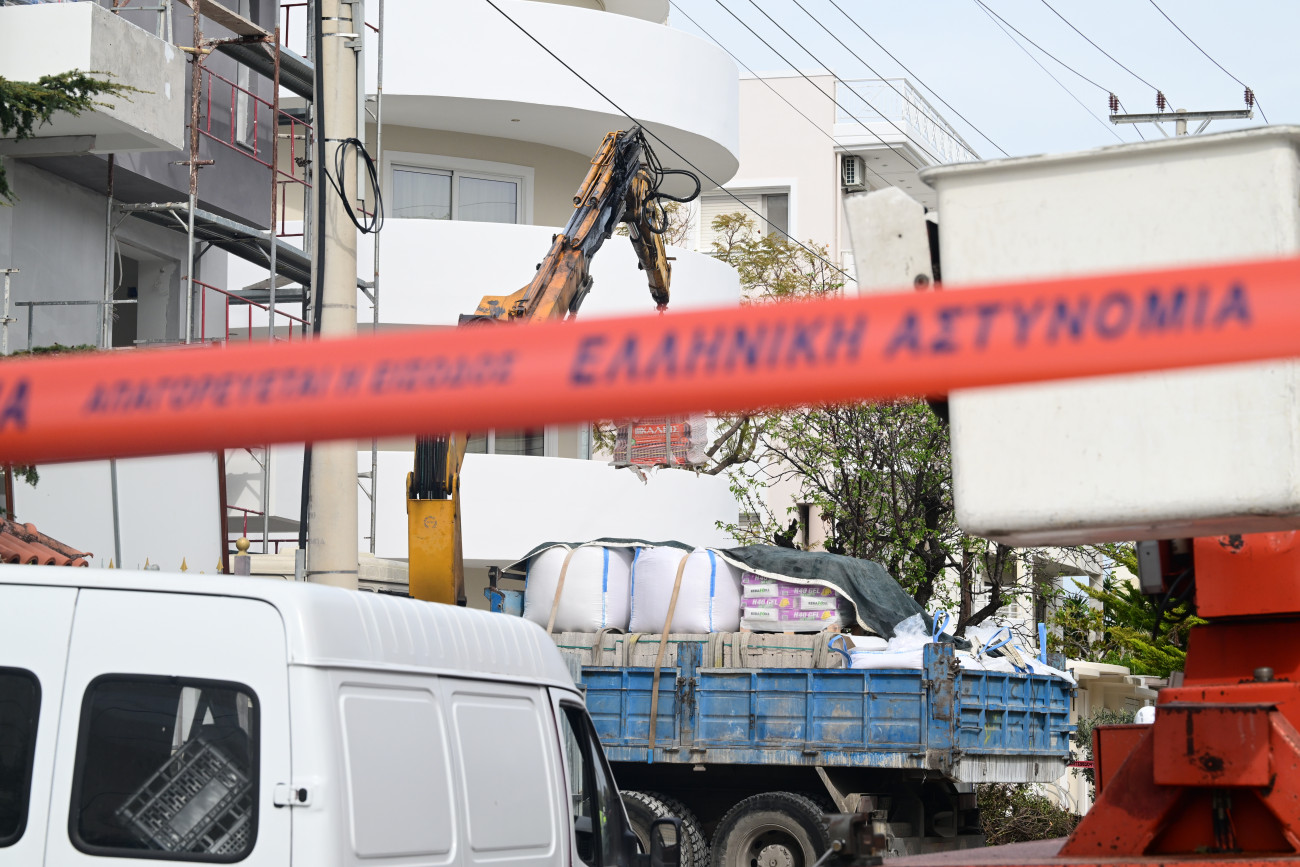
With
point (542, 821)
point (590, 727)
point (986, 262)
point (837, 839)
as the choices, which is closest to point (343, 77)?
A: point (590, 727)

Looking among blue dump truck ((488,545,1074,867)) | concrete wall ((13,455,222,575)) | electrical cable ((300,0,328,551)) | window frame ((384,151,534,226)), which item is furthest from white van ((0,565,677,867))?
window frame ((384,151,534,226))

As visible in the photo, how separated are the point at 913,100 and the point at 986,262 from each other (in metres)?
38.3

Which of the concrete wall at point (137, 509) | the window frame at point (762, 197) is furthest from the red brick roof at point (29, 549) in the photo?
the window frame at point (762, 197)

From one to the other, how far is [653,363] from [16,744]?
438 cm

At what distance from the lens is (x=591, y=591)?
1645 centimetres

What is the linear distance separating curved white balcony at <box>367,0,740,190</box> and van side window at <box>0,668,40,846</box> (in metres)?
17.4

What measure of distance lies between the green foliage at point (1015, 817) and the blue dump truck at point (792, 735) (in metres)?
3.74

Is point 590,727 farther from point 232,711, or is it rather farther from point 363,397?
point 363,397

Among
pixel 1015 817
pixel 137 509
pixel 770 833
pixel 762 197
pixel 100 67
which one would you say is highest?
pixel 762 197

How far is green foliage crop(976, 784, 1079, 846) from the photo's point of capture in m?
20.0

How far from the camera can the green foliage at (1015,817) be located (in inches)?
787

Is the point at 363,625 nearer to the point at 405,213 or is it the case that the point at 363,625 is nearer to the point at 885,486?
the point at 405,213

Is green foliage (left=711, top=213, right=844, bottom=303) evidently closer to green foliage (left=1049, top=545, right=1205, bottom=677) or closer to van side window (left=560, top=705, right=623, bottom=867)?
green foliage (left=1049, top=545, right=1205, bottom=677)

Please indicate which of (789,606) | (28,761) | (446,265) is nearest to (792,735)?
(789,606)
